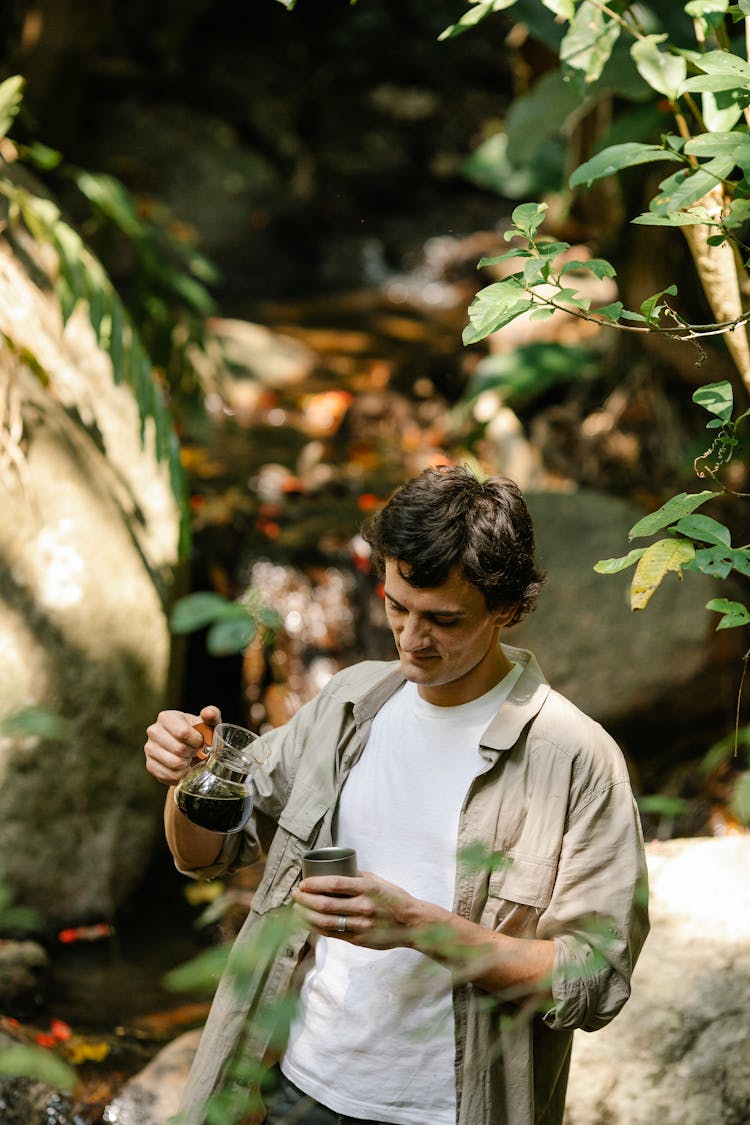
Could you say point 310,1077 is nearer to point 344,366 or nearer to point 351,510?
point 351,510

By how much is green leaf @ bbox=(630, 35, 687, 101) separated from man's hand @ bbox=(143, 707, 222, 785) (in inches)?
57.8

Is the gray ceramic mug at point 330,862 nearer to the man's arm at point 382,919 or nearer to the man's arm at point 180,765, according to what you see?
the man's arm at point 382,919

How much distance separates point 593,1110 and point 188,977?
2.18 metres

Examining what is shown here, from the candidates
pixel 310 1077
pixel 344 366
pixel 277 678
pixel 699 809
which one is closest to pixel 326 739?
pixel 310 1077

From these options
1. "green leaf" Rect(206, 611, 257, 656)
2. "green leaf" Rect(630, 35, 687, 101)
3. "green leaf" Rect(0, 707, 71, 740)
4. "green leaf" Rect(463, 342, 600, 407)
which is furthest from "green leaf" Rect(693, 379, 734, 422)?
"green leaf" Rect(463, 342, 600, 407)

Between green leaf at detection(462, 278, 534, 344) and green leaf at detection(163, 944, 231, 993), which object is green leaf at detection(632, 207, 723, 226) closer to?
green leaf at detection(462, 278, 534, 344)

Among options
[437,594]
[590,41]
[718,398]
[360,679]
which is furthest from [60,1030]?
[590,41]

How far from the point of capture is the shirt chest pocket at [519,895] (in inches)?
83.5

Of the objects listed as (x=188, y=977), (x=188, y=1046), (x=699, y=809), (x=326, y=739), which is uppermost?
(x=188, y=977)

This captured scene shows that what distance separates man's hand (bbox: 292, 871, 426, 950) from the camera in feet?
6.23

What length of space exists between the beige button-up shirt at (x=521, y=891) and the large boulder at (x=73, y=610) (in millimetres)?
2280

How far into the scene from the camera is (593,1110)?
9.82 feet

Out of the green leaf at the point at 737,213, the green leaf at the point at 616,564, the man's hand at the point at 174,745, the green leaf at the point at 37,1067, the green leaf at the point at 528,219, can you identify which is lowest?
the green leaf at the point at 616,564

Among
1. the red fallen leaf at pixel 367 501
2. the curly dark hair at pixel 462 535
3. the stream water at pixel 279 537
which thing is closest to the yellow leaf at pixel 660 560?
the curly dark hair at pixel 462 535
